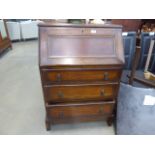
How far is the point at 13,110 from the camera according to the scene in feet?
6.16

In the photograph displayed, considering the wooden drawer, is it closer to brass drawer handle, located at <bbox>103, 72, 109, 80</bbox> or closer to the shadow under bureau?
the shadow under bureau

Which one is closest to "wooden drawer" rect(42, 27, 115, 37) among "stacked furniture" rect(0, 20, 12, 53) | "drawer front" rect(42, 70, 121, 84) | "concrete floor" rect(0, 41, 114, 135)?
"drawer front" rect(42, 70, 121, 84)

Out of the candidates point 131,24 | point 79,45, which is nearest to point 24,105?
point 79,45

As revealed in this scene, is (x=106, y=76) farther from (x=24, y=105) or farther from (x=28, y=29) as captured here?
(x=28, y=29)

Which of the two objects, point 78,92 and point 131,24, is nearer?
point 78,92

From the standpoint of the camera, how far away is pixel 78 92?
1.34 m

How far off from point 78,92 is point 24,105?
948 mm

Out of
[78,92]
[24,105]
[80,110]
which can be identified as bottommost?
[24,105]

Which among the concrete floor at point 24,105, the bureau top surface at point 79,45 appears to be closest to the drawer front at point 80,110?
the concrete floor at point 24,105

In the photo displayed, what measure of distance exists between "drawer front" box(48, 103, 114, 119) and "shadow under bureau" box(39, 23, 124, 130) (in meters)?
0.11

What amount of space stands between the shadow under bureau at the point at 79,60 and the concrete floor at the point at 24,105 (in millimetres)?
459
